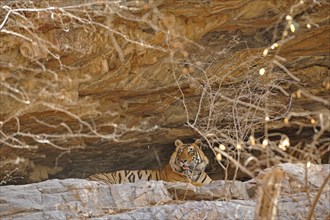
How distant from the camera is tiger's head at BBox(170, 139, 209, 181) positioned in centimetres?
1101

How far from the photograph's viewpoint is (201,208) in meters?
6.84

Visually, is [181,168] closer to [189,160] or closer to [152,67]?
[189,160]

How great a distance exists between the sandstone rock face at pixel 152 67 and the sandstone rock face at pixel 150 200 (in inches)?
18.7

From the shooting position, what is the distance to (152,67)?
868cm

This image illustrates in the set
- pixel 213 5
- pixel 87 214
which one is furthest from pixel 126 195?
pixel 213 5

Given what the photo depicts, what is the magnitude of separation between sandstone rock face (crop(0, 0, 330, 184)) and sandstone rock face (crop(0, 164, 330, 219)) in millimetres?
475

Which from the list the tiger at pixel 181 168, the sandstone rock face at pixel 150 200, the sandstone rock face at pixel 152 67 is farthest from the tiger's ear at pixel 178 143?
the sandstone rock face at pixel 150 200

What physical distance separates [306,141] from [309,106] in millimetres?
1000

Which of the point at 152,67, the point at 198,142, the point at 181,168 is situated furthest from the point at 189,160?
the point at 152,67

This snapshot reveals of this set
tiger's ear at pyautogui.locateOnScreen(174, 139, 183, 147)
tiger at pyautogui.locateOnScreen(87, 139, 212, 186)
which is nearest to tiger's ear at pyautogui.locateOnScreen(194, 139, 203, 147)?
tiger at pyautogui.locateOnScreen(87, 139, 212, 186)

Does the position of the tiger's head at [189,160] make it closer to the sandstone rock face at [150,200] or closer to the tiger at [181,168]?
the tiger at [181,168]

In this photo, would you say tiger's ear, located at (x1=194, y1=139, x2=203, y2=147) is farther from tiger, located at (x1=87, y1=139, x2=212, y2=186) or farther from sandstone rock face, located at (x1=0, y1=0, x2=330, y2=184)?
sandstone rock face, located at (x1=0, y1=0, x2=330, y2=184)

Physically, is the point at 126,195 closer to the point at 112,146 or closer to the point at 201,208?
the point at 201,208

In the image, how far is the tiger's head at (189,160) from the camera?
36.1 ft
